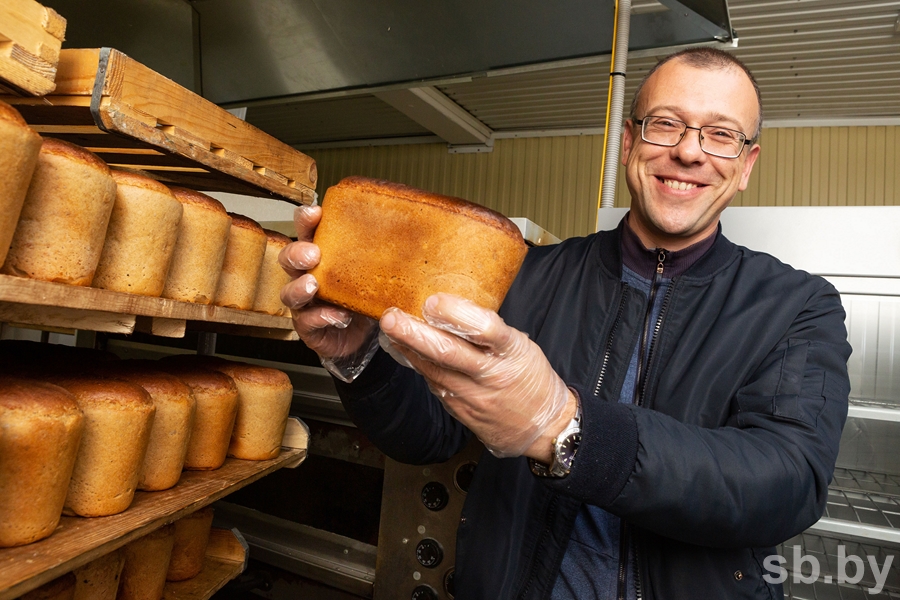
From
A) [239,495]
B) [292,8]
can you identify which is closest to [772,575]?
[239,495]

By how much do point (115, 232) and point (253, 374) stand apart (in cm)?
77

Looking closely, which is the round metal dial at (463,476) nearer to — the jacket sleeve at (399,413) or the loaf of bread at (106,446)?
the jacket sleeve at (399,413)

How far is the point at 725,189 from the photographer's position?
154 centimetres

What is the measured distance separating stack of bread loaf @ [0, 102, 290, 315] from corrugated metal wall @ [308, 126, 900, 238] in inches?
229

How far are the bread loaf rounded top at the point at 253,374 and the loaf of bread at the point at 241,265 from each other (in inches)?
10.4

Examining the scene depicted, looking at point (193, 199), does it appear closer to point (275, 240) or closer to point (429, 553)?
point (275, 240)

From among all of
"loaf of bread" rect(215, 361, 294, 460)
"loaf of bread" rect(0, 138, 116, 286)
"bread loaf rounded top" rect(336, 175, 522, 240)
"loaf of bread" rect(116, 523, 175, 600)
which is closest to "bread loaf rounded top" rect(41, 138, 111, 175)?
"loaf of bread" rect(0, 138, 116, 286)

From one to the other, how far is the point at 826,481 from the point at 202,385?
1.58 m

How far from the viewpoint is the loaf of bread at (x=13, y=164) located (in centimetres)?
98

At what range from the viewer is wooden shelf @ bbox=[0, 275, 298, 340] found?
40.6 inches

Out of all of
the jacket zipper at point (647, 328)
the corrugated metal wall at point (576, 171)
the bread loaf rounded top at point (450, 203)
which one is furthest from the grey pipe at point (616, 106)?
the corrugated metal wall at point (576, 171)

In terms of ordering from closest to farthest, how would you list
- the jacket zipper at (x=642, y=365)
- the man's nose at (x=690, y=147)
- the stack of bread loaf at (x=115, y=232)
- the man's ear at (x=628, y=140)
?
the stack of bread loaf at (x=115, y=232) → the jacket zipper at (x=642, y=365) → the man's nose at (x=690, y=147) → the man's ear at (x=628, y=140)

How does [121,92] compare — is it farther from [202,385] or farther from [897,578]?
[897,578]

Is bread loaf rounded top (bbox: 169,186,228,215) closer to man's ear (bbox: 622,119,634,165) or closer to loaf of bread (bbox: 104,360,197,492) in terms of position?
loaf of bread (bbox: 104,360,197,492)
